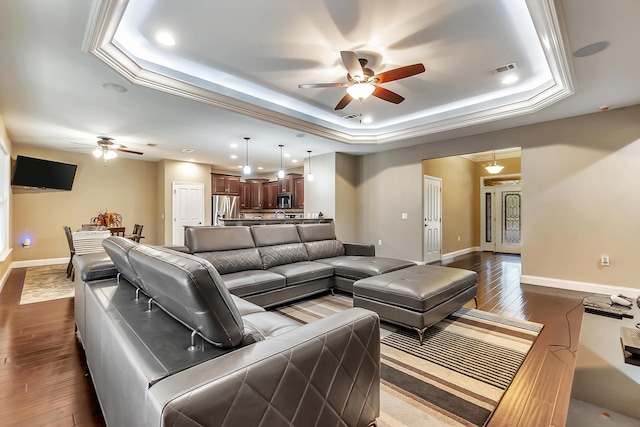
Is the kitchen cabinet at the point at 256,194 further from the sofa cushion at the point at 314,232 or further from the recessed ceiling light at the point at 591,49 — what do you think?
the recessed ceiling light at the point at 591,49

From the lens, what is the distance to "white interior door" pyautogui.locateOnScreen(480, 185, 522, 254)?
27.1ft

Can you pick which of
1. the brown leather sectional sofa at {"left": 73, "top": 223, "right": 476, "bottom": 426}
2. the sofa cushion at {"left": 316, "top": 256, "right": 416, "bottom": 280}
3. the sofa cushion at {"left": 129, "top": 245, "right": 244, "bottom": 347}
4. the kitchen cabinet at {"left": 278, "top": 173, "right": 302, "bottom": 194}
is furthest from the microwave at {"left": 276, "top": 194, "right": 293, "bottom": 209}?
the sofa cushion at {"left": 129, "top": 245, "right": 244, "bottom": 347}

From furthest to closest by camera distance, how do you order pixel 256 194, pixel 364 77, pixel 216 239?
pixel 256 194, pixel 216 239, pixel 364 77

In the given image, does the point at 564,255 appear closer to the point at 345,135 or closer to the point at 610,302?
the point at 610,302

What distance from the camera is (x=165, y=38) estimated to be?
2939mm

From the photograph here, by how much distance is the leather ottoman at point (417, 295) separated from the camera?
8.71 ft

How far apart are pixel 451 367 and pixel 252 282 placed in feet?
6.76

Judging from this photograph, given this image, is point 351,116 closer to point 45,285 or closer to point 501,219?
point 45,285

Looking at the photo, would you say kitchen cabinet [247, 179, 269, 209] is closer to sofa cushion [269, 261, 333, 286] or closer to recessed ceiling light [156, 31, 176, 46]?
sofa cushion [269, 261, 333, 286]

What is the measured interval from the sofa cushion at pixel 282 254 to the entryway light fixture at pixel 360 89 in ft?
7.37

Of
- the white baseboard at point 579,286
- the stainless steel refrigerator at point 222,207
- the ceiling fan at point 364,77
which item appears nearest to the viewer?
the ceiling fan at point 364,77

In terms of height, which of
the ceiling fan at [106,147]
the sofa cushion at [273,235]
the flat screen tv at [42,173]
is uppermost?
the ceiling fan at [106,147]

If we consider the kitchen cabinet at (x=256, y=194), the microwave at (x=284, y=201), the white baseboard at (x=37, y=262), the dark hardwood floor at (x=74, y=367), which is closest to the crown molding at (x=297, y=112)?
the dark hardwood floor at (x=74, y=367)

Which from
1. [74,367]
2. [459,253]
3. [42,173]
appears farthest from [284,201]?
[74,367]
